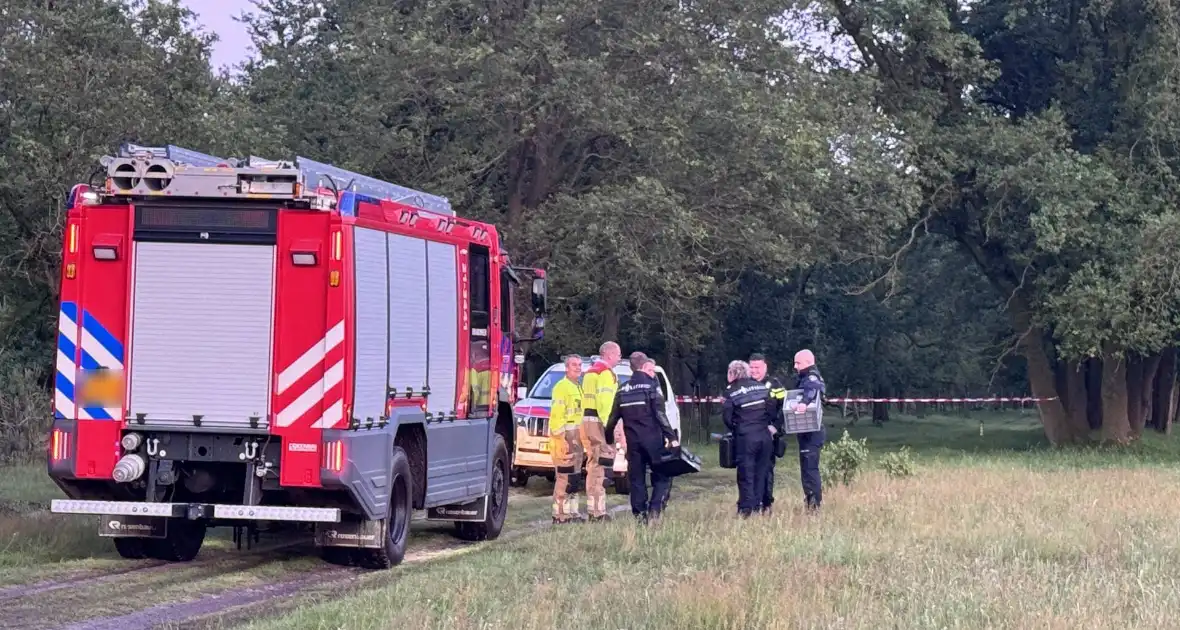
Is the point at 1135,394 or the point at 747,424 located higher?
the point at 1135,394

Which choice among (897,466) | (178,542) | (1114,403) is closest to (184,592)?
(178,542)

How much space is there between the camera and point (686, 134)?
2781 centimetres

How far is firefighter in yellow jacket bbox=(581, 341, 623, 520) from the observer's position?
16156 mm

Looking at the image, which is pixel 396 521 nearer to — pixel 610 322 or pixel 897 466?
pixel 897 466

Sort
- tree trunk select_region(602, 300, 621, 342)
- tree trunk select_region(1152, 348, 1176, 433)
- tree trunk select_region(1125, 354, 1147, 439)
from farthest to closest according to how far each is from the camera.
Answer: tree trunk select_region(1152, 348, 1176, 433) < tree trunk select_region(1125, 354, 1147, 439) < tree trunk select_region(602, 300, 621, 342)

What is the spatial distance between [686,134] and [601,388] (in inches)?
486

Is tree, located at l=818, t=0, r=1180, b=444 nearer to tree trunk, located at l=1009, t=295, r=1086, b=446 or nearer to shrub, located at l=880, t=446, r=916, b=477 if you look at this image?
tree trunk, located at l=1009, t=295, r=1086, b=446

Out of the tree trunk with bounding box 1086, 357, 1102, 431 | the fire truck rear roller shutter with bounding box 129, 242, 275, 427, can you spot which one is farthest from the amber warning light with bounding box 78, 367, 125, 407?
the tree trunk with bounding box 1086, 357, 1102, 431

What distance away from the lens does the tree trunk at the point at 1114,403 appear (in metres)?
36.3

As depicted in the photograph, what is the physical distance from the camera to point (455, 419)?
15.0 m

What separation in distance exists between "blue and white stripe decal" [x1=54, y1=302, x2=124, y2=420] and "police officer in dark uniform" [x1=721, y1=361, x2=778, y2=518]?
6.32 m

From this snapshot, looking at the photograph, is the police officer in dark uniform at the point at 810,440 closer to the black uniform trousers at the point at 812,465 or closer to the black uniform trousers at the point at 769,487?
the black uniform trousers at the point at 812,465

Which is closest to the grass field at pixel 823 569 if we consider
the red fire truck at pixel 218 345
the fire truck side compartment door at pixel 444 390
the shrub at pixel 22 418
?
the fire truck side compartment door at pixel 444 390

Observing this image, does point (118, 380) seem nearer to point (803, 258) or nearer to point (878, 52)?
point (803, 258)
